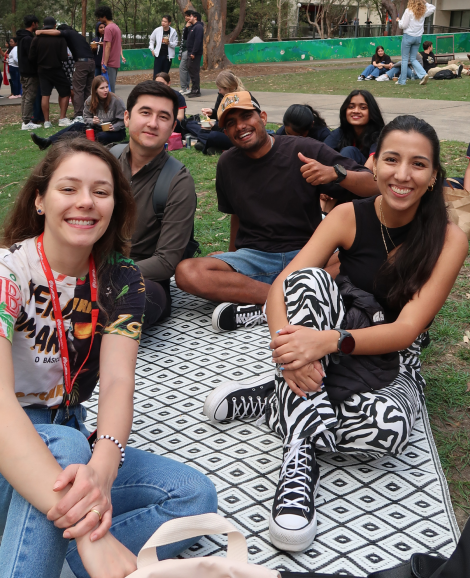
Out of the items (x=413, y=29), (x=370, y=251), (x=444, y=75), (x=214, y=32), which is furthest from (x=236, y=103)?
(x=214, y=32)

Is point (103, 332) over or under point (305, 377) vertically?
over

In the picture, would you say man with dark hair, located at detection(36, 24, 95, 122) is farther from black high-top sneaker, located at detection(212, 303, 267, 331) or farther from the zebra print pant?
the zebra print pant

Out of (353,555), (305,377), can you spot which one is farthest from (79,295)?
(353,555)

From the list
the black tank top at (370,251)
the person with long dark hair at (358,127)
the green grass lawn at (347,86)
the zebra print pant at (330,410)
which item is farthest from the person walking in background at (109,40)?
the zebra print pant at (330,410)

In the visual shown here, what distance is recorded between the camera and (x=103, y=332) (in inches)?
84.7

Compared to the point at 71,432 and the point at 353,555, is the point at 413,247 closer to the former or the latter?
the point at 353,555

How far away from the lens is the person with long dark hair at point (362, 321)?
244cm

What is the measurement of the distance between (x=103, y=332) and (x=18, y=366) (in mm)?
291

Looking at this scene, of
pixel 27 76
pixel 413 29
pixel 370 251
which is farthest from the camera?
pixel 413 29

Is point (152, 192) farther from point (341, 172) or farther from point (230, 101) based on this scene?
point (341, 172)

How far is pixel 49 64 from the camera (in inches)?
465

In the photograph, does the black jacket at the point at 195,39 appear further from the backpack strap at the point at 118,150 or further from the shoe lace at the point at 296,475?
the shoe lace at the point at 296,475

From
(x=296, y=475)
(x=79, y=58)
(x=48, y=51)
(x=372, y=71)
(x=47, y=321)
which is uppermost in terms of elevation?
(x=372, y=71)

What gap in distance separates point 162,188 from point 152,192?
0.08 m
